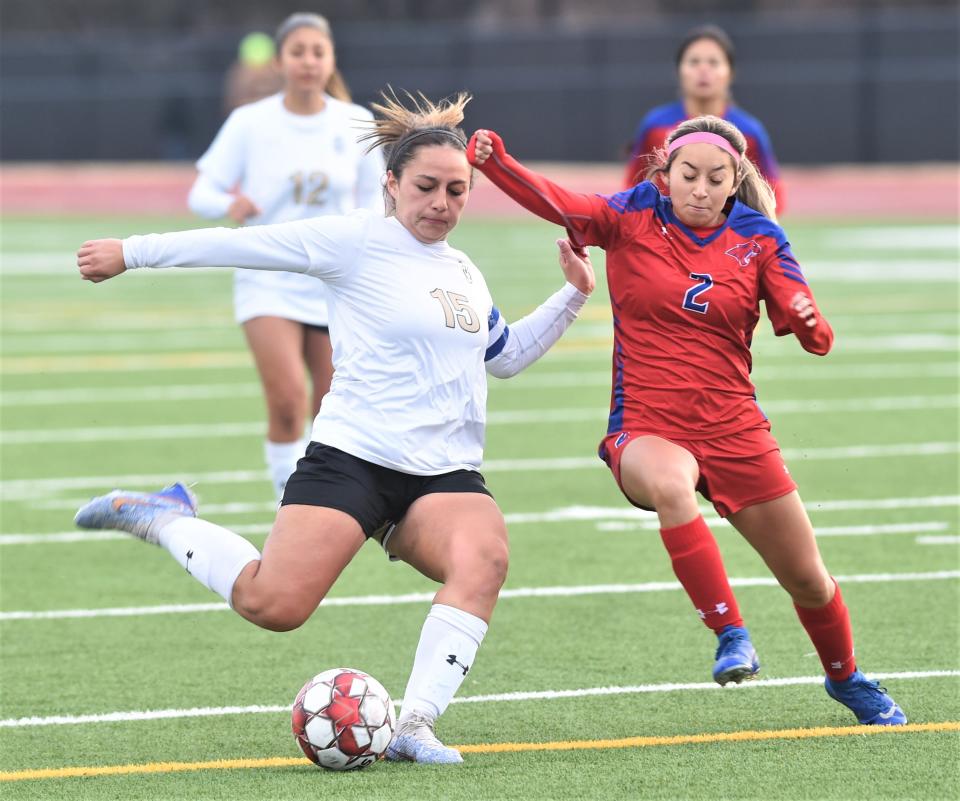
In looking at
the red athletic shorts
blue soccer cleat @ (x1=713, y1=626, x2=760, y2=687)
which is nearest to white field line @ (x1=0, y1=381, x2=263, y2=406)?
the red athletic shorts

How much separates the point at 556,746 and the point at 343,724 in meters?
0.63

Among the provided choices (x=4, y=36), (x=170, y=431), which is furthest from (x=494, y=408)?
(x=4, y=36)

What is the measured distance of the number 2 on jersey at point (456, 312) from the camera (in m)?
5.27

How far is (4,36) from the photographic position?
161ft

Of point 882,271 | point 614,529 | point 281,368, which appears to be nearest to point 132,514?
point 281,368

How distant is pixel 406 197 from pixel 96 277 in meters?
0.94

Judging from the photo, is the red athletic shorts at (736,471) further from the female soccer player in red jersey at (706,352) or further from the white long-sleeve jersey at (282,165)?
the white long-sleeve jersey at (282,165)

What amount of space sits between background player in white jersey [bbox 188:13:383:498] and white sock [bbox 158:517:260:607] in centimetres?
251

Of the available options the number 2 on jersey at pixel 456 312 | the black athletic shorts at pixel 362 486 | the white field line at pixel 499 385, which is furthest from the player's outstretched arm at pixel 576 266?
the white field line at pixel 499 385

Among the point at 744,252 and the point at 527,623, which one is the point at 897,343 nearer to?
the point at 527,623

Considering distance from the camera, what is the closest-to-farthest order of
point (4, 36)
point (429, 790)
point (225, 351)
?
point (429, 790) < point (225, 351) < point (4, 36)

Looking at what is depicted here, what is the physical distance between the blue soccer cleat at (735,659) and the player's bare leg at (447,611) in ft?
2.15

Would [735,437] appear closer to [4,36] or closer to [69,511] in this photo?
[69,511]

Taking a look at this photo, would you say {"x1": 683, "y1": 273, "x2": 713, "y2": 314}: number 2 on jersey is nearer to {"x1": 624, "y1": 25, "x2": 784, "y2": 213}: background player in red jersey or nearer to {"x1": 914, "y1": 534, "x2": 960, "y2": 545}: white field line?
{"x1": 914, "y1": 534, "x2": 960, "y2": 545}: white field line
